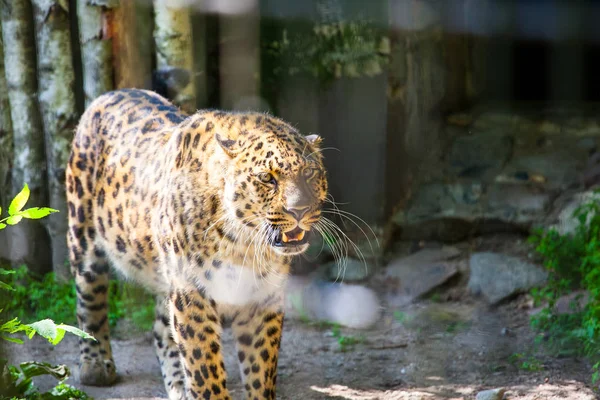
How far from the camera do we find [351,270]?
275 inches

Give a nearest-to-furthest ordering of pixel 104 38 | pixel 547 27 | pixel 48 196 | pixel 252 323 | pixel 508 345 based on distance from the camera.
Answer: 1. pixel 252 323
2. pixel 508 345
3. pixel 104 38
4. pixel 48 196
5. pixel 547 27

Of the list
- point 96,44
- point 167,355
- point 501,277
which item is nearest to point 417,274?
point 501,277

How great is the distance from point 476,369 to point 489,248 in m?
2.07

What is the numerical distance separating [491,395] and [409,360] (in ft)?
3.17

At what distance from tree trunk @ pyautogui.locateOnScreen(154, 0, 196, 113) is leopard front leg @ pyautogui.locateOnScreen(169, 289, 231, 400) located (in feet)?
7.54

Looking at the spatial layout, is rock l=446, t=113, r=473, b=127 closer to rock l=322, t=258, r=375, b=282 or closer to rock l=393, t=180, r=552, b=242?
rock l=393, t=180, r=552, b=242

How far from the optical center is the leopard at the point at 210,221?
4.01 metres

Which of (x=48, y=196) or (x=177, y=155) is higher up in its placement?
(x=177, y=155)

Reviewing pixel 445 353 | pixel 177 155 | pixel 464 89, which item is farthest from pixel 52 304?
pixel 464 89

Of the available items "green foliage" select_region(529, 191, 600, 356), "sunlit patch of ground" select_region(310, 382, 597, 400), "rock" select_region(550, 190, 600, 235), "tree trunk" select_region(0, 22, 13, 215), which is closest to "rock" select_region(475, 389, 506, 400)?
"sunlit patch of ground" select_region(310, 382, 597, 400)

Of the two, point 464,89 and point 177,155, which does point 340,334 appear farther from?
point 464,89

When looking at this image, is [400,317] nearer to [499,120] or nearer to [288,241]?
[288,241]

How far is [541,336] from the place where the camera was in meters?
5.69

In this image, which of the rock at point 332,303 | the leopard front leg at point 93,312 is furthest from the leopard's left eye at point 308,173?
the rock at point 332,303
